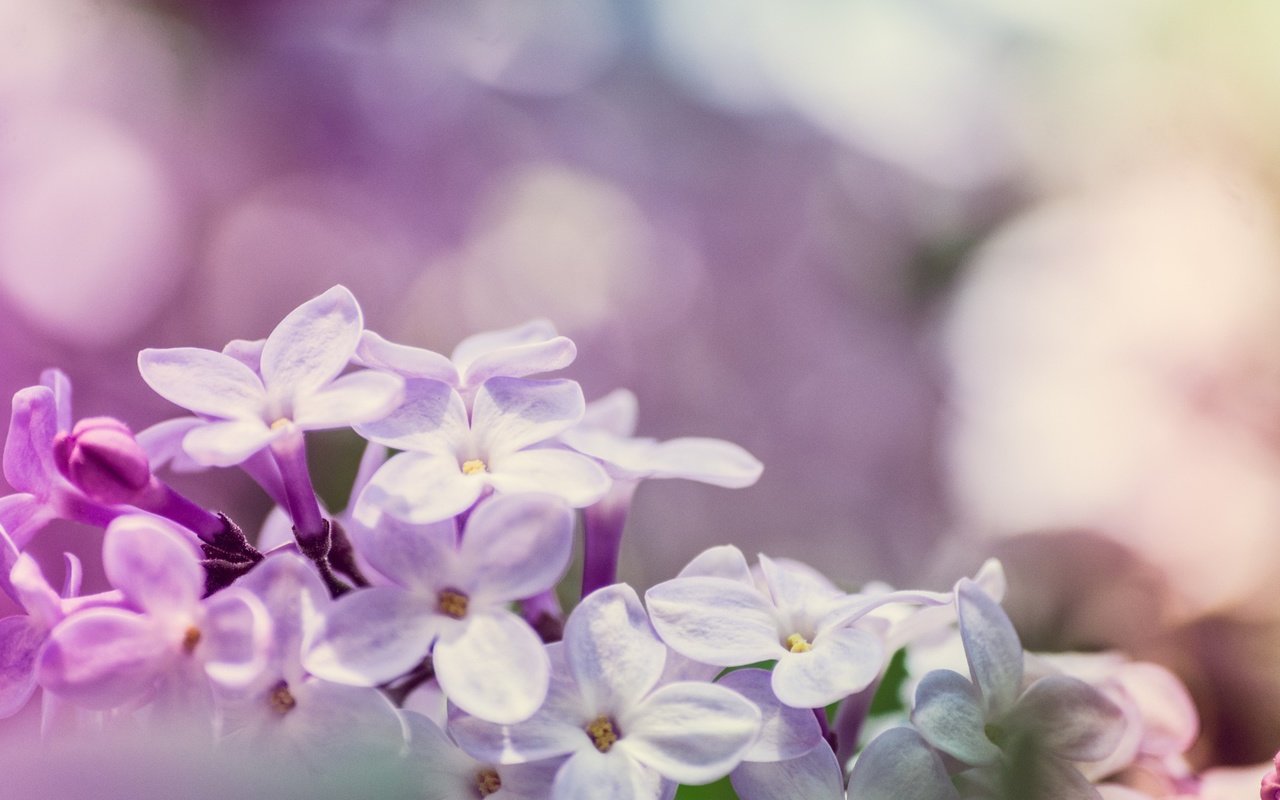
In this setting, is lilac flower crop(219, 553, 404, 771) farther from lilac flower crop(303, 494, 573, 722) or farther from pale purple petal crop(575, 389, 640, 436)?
pale purple petal crop(575, 389, 640, 436)

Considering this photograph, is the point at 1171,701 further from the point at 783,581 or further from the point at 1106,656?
the point at 783,581

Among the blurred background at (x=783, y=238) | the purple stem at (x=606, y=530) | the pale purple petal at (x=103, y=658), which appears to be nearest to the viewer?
the pale purple petal at (x=103, y=658)

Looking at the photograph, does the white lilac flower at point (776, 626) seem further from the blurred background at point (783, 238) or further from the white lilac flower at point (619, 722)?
the blurred background at point (783, 238)

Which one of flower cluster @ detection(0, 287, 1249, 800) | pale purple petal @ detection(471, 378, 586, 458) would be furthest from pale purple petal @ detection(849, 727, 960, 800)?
pale purple petal @ detection(471, 378, 586, 458)

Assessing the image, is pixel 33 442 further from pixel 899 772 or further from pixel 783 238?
pixel 783 238

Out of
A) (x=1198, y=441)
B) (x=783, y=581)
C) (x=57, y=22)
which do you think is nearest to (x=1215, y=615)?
(x=1198, y=441)

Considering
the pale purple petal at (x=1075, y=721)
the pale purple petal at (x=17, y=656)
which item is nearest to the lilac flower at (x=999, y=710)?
the pale purple petal at (x=1075, y=721)
